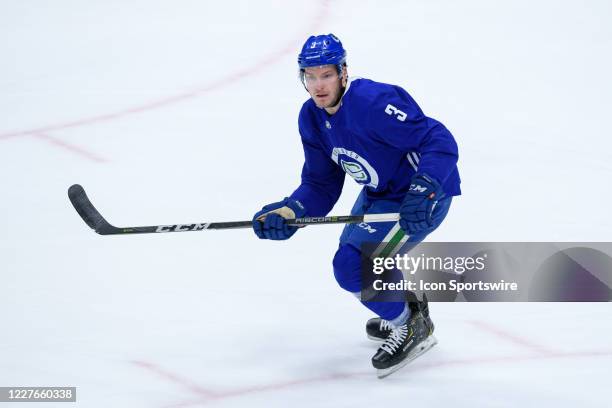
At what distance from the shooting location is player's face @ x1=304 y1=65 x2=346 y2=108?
134 inches

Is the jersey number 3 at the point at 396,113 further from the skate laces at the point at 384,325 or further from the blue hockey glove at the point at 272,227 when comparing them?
the skate laces at the point at 384,325

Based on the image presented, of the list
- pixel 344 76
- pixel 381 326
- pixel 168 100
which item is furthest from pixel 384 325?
pixel 168 100

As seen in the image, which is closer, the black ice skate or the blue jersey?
the blue jersey

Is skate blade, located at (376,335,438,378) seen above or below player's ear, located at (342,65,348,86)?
below

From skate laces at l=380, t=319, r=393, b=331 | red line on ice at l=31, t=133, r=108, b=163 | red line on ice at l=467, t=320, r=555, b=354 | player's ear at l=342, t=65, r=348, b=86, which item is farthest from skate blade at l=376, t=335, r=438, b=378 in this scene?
red line on ice at l=31, t=133, r=108, b=163

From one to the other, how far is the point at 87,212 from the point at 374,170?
1.13 m

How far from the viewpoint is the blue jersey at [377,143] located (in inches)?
134

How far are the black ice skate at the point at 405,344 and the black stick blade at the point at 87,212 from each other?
1109 millimetres

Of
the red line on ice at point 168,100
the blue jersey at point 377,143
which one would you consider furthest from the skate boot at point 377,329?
the red line on ice at point 168,100

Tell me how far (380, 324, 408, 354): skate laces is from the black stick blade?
1.10 meters

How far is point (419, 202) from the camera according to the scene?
3.29 m

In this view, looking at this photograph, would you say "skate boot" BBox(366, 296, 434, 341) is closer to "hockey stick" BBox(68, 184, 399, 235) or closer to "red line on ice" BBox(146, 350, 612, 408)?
"red line on ice" BBox(146, 350, 612, 408)

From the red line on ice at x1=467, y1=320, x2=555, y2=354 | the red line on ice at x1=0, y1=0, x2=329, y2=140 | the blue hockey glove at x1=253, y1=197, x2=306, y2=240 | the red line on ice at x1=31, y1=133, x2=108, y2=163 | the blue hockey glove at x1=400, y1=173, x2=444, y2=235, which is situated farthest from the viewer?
the red line on ice at x1=0, y1=0, x2=329, y2=140

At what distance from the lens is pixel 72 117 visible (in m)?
5.84
